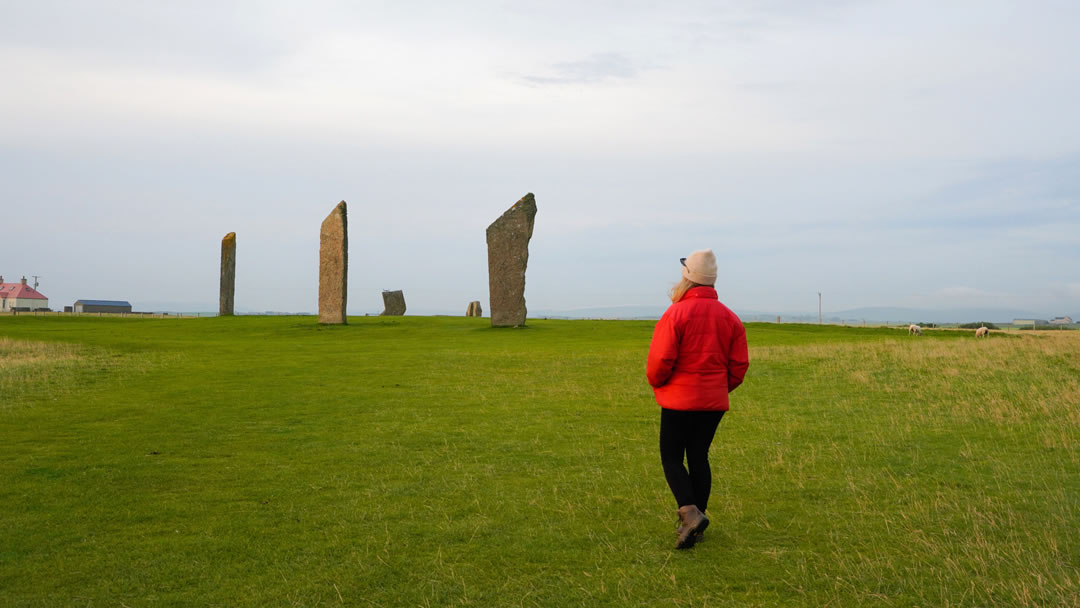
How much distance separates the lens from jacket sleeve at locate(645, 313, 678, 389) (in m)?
6.76

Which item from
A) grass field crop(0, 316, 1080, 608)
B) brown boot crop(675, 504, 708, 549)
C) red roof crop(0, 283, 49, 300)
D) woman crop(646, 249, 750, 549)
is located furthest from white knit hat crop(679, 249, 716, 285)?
red roof crop(0, 283, 49, 300)

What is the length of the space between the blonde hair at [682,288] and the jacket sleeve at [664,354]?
34cm

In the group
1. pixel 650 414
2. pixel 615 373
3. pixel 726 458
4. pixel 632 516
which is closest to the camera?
pixel 632 516

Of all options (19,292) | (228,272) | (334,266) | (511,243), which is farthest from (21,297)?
(511,243)

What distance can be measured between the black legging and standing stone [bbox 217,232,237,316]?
44.0m

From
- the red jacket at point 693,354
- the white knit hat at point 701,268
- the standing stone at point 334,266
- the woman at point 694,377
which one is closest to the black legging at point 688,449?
Result: the woman at point 694,377

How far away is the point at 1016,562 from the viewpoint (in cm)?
617

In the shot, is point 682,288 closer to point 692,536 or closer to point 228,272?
point 692,536

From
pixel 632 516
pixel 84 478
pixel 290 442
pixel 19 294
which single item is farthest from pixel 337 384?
pixel 19 294

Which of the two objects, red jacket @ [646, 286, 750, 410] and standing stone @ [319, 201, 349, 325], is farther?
standing stone @ [319, 201, 349, 325]

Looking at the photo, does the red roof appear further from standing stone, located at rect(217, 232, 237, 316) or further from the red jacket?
the red jacket

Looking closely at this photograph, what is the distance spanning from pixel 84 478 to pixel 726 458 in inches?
296

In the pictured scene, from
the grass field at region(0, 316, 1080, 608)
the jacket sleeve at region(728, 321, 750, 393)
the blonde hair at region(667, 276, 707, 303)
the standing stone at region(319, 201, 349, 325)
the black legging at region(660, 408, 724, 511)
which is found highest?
the standing stone at region(319, 201, 349, 325)

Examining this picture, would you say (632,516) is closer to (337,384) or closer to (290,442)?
(290,442)
